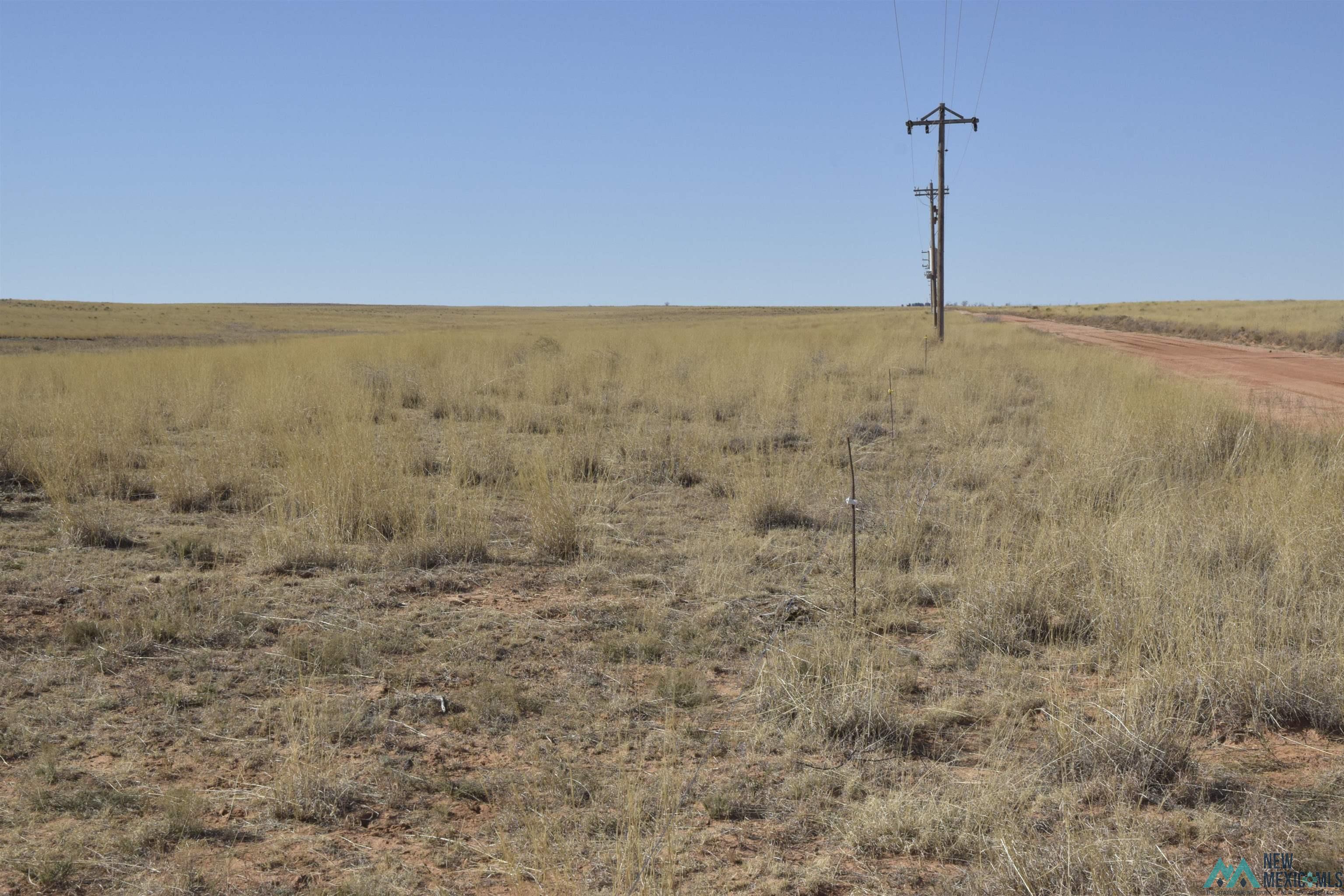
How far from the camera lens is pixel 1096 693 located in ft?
13.1

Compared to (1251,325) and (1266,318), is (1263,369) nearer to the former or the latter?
(1251,325)

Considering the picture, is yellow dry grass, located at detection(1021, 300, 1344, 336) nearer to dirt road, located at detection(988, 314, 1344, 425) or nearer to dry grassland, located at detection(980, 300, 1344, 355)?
dry grassland, located at detection(980, 300, 1344, 355)

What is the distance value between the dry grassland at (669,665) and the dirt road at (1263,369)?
2655mm

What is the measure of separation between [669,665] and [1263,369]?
19164 mm

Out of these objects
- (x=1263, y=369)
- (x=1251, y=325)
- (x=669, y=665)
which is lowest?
(x=669, y=665)

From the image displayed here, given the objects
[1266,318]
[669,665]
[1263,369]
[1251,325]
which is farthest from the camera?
[1266,318]

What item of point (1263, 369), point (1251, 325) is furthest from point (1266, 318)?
point (1263, 369)

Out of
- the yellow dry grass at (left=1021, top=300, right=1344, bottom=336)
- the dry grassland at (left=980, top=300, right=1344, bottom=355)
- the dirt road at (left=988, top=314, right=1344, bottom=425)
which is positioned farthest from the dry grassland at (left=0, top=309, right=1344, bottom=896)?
the yellow dry grass at (left=1021, top=300, right=1344, bottom=336)

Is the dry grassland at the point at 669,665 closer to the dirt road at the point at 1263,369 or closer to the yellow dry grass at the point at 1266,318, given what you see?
the dirt road at the point at 1263,369

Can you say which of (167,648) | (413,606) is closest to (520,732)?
(413,606)

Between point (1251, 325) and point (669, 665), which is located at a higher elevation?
point (1251, 325)

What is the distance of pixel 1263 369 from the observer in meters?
→ 19.1

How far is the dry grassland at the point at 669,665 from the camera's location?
2.96 metres

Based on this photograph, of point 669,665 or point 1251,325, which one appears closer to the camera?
point 669,665
